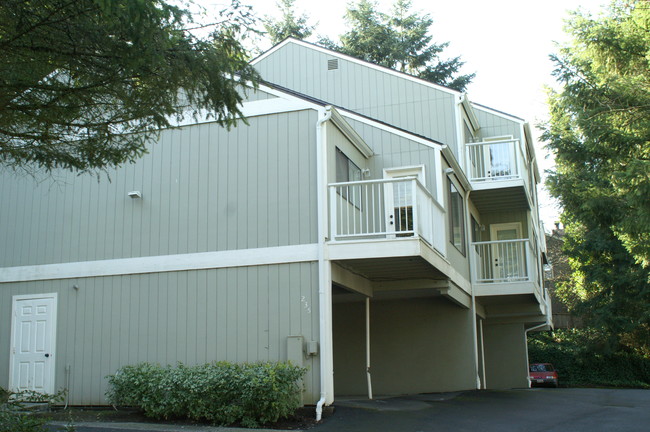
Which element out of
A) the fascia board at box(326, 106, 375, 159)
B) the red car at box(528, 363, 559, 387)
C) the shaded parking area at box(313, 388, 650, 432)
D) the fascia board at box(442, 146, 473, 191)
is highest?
the fascia board at box(326, 106, 375, 159)

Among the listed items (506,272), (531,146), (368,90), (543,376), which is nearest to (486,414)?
(506,272)

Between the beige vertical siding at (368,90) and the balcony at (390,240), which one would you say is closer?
the balcony at (390,240)

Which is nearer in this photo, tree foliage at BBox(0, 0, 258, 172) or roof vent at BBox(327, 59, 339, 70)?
tree foliage at BBox(0, 0, 258, 172)

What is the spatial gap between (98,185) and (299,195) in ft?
14.2

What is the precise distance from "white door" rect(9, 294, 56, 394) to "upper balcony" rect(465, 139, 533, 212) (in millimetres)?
10436

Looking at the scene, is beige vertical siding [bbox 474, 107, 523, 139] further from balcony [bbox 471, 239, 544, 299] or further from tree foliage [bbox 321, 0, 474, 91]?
tree foliage [bbox 321, 0, 474, 91]

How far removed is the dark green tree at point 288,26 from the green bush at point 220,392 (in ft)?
87.4

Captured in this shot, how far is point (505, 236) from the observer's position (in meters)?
20.2

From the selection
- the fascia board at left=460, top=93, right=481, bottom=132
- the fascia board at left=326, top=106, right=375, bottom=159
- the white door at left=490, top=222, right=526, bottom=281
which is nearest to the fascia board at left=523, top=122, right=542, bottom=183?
the fascia board at left=460, top=93, right=481, bottom=132

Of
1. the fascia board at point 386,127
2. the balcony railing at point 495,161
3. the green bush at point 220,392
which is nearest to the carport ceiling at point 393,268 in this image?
the green bush at point 220,392

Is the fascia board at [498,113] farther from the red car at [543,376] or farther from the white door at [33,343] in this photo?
the white door at [33,343]

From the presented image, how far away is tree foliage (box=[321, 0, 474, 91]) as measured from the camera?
32.5 m

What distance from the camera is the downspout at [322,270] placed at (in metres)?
10.6

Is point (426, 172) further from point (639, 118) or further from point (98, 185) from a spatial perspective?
point (98, 185)
